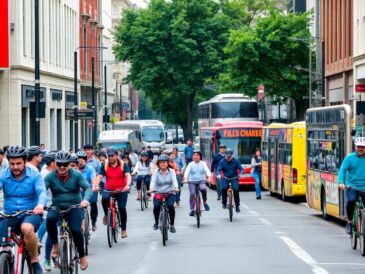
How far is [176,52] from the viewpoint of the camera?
271 feet

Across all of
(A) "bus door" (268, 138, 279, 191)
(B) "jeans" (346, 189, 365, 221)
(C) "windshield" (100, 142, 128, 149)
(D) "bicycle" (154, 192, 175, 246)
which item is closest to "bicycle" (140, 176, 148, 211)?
(A) "bus door" (268, 138, 279, 191)

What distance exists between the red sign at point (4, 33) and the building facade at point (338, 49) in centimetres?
1665

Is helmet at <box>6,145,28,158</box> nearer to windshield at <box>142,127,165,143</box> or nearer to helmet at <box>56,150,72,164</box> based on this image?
helmet at <box>56,150,72,164</box>

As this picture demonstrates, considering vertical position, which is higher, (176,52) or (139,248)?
(176,52)

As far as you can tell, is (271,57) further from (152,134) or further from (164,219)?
(164,219)

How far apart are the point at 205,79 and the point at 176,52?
2.91 meters

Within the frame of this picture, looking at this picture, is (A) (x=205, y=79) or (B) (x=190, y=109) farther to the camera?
(B) (x=190, y=109)

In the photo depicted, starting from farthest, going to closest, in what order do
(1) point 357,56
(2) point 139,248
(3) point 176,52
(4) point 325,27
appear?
(3) point 176,52
(4) point 325,27
(1) point 357,56
(2) point 139,248

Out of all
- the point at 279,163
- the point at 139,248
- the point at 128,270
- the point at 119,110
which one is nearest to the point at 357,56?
the point at 279,163

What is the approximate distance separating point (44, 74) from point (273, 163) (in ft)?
83.6

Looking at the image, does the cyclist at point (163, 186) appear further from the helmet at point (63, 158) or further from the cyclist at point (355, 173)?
the helmet at point (63, 158)

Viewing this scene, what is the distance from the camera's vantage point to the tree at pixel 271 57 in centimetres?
6438

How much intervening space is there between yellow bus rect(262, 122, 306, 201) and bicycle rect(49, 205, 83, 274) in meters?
20.6

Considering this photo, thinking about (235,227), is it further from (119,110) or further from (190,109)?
(119,110)
